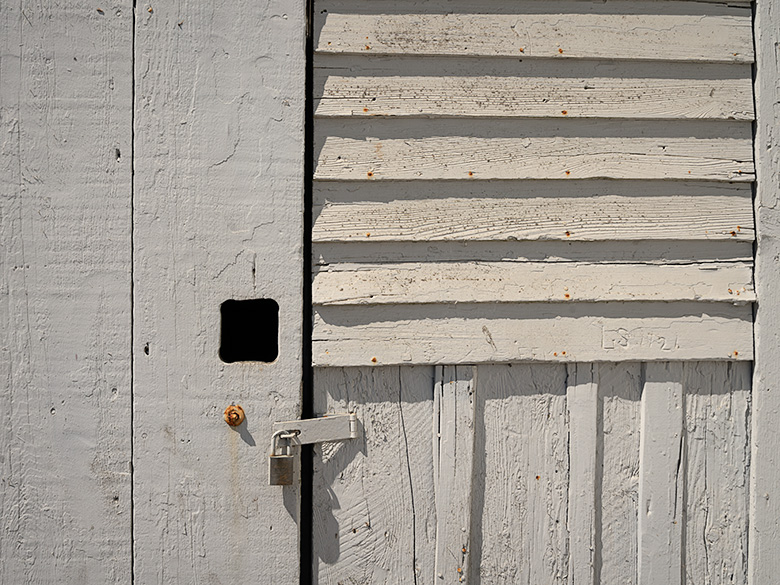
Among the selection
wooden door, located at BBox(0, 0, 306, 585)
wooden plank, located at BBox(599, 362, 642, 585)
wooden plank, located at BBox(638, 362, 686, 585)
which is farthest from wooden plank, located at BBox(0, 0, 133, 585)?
wooden plank, located at BBox(638, 362, 686, 585)

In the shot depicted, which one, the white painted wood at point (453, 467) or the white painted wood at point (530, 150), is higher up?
the white painted wood at point (530, 150)

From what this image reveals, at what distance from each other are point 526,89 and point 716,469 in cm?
118

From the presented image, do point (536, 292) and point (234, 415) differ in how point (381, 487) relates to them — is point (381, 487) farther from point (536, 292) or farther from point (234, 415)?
point (536, 292)

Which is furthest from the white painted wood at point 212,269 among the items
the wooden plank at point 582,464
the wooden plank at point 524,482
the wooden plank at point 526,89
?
the wooden plank at point 582,464

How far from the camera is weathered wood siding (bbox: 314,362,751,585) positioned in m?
1.56

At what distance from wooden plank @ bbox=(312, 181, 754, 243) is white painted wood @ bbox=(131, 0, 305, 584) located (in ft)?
0.46

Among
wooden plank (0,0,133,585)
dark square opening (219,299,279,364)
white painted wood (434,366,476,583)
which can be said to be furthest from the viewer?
dark square opening (219,299,279,364)

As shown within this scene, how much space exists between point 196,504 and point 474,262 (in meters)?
0.97

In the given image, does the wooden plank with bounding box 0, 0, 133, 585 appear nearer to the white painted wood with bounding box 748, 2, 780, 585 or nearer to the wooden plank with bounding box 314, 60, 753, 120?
the wooden plank with bounding box 314, 60, 753, 120

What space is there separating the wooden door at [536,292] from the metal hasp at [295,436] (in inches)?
1.9

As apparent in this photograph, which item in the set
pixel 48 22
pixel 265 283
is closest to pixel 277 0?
pixel 48 22

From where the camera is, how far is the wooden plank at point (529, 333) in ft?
4.99

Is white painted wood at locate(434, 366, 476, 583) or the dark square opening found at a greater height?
the dark square opening

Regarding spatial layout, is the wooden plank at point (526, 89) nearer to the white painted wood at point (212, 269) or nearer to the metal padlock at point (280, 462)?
the white painted wood at point (212, 269)
